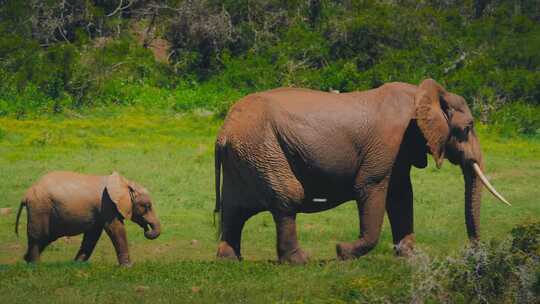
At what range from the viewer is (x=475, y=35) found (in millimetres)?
25062

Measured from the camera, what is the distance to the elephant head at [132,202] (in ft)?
41.4

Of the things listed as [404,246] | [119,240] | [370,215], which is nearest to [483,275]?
[370,215]

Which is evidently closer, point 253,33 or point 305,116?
point 305,116

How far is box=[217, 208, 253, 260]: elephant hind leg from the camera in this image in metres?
12.0

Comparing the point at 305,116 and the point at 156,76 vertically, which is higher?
the point at 305,116

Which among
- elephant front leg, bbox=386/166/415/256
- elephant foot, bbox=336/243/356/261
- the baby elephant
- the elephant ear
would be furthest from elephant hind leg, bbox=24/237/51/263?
the elephant ear

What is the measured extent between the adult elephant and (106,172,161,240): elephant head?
1.26 m

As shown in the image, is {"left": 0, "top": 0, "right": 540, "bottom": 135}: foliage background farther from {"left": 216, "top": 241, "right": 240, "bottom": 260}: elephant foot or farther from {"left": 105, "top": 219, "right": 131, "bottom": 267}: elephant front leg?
{"left": 216, "top": 241, "right": 240, "bottom": 260}: elephant foot

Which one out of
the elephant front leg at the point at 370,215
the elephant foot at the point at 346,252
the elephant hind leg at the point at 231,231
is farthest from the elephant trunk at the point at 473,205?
the elephant hind leg at the point at 231,231

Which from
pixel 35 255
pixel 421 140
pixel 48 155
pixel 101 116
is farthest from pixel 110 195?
pixel 101 116

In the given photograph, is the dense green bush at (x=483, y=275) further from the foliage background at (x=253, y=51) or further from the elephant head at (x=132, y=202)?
the foliage background at (x=253, y=51)

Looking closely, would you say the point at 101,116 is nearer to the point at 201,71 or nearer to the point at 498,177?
the point at 201,71

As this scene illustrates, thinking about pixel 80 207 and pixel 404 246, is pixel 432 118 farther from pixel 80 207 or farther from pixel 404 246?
pixel 80 207

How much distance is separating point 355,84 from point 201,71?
393 centimetres
